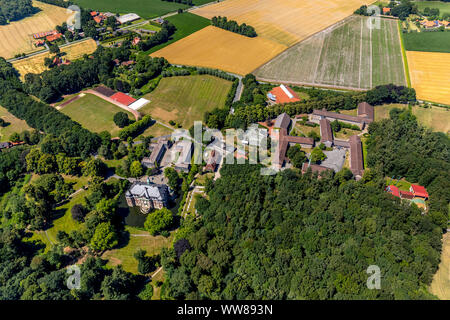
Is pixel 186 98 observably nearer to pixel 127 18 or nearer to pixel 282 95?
pixel 282 95

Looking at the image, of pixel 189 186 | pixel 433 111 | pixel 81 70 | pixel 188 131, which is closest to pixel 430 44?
pixel 433 111

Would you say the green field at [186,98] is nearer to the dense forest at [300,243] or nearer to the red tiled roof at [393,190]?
the dense forest at [300,243]

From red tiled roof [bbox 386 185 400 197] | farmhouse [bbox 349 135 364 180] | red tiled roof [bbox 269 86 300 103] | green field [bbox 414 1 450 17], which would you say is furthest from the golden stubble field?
red tiled roof [bbox 386 185 400 197]

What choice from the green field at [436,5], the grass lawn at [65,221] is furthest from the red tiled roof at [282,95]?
the green field at [436,5]

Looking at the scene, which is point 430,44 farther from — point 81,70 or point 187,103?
point 81,70

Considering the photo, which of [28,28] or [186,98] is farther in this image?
[28,28]

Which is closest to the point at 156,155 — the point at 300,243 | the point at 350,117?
the point at 300,243

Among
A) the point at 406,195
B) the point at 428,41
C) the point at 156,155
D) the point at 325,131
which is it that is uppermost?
the point at 428,41
